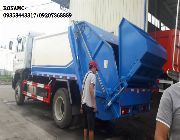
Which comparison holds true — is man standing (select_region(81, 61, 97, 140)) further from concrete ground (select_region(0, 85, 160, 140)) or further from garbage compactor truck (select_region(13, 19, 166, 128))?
concrete ground (select_region(0, 85, 160, 140))

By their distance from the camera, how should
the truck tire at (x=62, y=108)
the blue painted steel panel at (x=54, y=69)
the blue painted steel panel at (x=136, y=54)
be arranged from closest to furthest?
the blue painted steel panel at (x=136, y=54) < the truck tire at (x=62, y=108) < the blue painted steel panel at (x=54, y=69)

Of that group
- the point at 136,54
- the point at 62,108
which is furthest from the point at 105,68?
the point at 62,108

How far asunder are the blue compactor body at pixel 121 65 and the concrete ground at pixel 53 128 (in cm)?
83

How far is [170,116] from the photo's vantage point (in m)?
2.02

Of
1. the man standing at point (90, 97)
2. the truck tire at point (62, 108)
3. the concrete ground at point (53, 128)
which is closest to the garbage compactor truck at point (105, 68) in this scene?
the truck tire at point (62, 108)

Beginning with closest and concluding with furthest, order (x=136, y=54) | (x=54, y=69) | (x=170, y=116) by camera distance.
Result: 1. (x=170, y=116)
2. (x=136, y=54)
3. (x=54, y=69)

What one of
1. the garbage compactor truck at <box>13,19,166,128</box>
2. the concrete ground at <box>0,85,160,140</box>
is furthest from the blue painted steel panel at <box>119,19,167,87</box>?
the concrete ground at <box>0,85,160,140</box>

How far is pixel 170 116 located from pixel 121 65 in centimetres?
394

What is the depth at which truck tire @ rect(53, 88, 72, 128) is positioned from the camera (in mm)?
7238

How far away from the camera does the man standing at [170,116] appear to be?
6.58 feet

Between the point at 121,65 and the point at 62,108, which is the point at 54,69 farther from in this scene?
the point at 121,65

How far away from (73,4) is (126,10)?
4569 millimetres

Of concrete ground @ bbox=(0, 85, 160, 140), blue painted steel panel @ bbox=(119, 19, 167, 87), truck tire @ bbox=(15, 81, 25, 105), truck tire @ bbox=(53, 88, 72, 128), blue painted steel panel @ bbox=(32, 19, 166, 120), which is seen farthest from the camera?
truck tire @ bbox=(15, 81, 25, 105)

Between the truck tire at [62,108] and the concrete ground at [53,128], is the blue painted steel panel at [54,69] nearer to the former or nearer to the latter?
the truck tire at [62,108]
